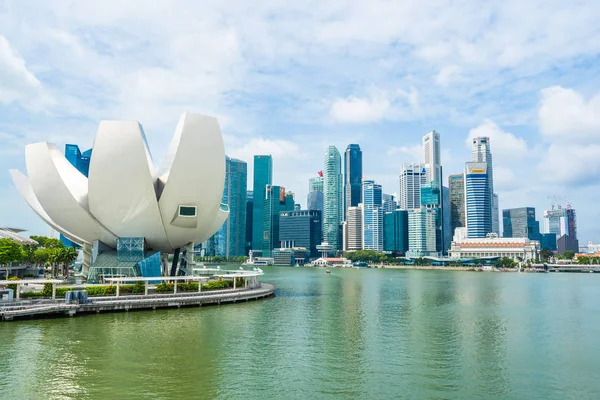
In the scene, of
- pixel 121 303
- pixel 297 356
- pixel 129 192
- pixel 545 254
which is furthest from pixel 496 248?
pixel 297 356

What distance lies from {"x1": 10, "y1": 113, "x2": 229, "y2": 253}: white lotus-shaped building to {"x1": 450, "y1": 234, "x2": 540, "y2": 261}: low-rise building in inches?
6060

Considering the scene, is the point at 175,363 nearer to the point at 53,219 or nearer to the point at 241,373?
the point at 241,373

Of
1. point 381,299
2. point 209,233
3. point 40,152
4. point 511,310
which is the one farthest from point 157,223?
point 511,310

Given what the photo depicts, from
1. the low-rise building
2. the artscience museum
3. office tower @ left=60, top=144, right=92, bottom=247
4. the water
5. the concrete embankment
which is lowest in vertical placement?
the water

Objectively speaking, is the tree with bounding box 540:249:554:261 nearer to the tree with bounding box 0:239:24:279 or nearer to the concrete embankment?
the concrete embankment

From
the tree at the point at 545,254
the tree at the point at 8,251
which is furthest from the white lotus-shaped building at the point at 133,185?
the tree at the point at 545,254

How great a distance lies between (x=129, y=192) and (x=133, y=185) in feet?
2.62

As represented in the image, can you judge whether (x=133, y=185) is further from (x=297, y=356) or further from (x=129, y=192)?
(x=297, y=356)

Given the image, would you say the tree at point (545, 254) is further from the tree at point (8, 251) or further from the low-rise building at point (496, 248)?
the tree at point (8, 251)

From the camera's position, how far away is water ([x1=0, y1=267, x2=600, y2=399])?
58.4 ft

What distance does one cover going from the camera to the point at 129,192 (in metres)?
41.1

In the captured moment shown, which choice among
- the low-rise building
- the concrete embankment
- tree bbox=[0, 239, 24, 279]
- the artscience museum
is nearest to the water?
the concrete embankment

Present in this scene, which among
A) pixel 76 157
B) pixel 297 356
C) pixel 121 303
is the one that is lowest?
pixel 297 356

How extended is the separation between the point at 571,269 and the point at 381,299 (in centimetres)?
12578
